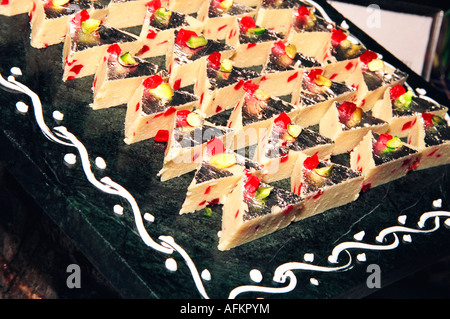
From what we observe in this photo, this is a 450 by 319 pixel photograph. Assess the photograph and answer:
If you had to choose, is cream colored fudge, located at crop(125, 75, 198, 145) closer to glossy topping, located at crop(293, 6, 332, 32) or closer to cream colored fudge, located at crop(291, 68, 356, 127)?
cream colored fudge, located at crop(291, 68, 356, 127)

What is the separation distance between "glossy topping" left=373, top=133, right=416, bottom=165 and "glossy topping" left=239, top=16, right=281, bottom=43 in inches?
48.5

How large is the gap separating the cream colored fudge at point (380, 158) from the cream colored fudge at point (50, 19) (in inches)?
91.4

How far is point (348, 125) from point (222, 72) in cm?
101

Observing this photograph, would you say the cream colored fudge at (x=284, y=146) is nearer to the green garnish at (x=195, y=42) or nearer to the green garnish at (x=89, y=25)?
the green garnish at (x=195, y=42)

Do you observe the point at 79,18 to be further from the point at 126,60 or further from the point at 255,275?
the point at 255,275

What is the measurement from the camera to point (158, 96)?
525 cm

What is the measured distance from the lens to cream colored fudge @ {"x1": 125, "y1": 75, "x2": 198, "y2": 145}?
516cm

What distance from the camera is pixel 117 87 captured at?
17.5 feet

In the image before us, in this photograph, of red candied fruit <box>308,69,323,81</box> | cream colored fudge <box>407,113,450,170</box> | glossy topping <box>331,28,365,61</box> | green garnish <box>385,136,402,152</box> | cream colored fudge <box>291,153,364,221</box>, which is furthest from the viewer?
glossy topping <box>331,28,365,61</box>

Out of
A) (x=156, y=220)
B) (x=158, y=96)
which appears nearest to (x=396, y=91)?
(x=158, y=96)

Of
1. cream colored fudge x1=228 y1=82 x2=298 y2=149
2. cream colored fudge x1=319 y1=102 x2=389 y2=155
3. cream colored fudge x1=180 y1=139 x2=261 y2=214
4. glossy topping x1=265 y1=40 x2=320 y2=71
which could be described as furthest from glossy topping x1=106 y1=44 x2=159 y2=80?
cream colored fudge x1=319 y1=102 x2=389 y2=155

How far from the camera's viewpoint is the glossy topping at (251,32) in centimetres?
600

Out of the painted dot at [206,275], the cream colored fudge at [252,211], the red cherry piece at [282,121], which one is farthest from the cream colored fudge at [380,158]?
the painted dot at [206,275]
